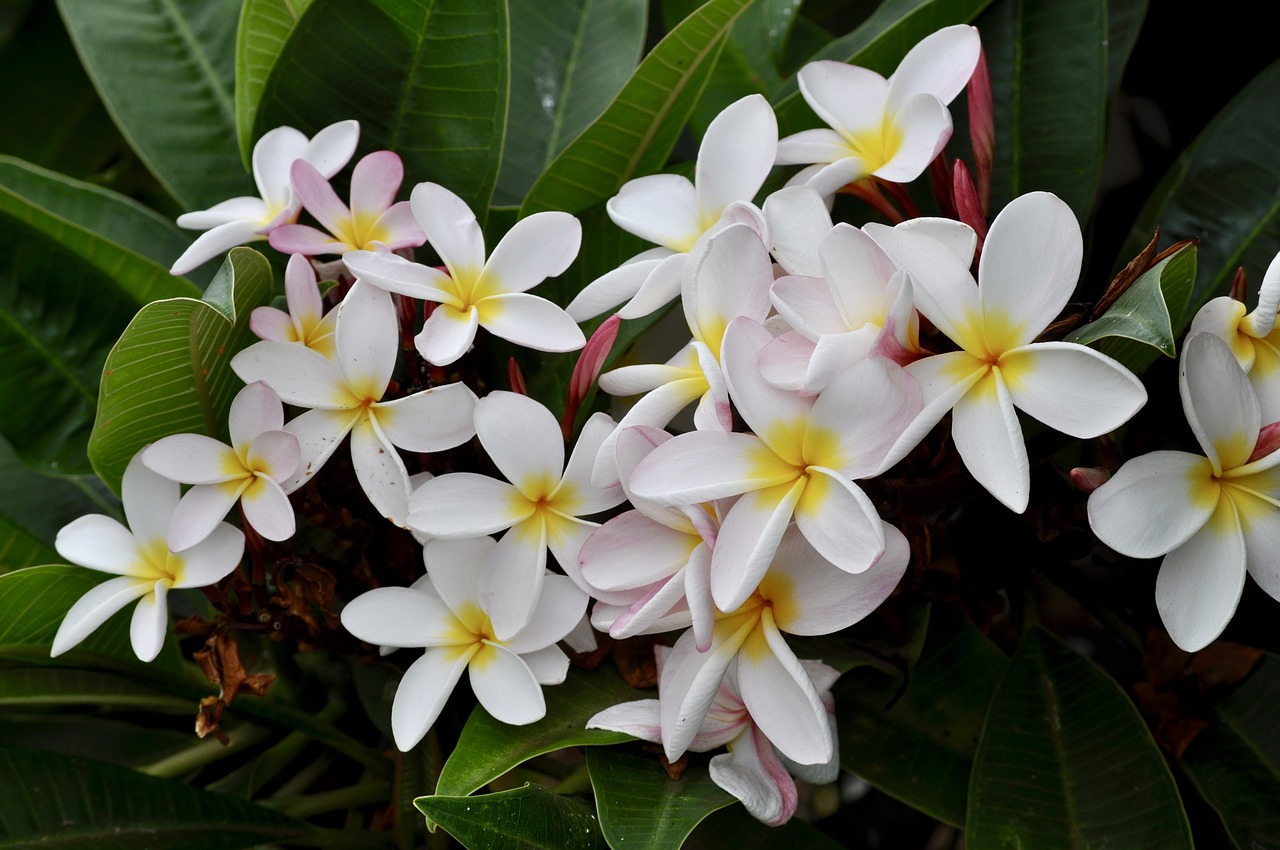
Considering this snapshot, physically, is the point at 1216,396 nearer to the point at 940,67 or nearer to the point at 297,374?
the point at 940,67

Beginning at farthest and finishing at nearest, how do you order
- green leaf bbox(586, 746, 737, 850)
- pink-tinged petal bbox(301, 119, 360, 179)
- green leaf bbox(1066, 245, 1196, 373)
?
pink-tinged petal bbox(301, 119, 360, 179) < green leaf bbox(586, 746, 737, 850) < green leaf bbox(1066, 245, 1196, 373)

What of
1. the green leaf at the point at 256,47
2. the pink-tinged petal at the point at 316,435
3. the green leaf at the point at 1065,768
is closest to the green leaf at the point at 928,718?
the green leaf at the point at 1065,768

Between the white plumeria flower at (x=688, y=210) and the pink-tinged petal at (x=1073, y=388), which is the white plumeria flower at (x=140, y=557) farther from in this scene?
the pink-tinged petal at (x=1073, y=388)

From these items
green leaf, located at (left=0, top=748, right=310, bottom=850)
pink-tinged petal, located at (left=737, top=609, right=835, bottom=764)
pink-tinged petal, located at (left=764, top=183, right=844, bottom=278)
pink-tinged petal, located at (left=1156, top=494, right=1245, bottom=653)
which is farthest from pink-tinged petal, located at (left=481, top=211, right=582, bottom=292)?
green leaf, located at (left=0, top=748, right=310, bottom=850)

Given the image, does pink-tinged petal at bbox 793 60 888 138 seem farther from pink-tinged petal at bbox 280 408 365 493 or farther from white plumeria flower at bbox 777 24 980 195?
pink-tinged petal at bbox 280 408 365 493

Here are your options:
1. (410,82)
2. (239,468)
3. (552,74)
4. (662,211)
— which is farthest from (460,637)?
(552,74)

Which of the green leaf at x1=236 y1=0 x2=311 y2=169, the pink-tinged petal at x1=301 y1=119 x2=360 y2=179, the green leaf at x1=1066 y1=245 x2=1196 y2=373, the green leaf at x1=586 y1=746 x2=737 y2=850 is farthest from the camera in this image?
the green leaf at x1=236 y1=0 x2=311 y2=169

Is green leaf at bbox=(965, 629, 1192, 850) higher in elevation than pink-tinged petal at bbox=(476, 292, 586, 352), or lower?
lower
